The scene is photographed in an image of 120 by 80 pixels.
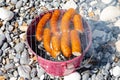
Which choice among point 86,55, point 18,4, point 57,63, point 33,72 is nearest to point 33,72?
point 33,72

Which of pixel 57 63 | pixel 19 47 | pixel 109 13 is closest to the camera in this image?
pixel 57 63

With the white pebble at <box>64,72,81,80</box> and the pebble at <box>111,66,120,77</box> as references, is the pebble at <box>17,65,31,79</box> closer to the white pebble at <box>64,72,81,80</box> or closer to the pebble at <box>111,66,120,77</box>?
the white pebble at <box>64,72,81,80</box>

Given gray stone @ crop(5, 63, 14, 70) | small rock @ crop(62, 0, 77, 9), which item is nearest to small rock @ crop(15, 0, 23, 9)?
small rock @ crop(62, 0, 77, 9)

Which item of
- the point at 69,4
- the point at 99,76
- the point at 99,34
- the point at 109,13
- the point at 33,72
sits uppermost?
the point at 69,4

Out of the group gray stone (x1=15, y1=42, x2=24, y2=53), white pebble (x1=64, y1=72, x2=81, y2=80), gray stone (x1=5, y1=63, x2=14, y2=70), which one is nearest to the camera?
white pebble (x1=64, y1=72, x2=81, y2=80)

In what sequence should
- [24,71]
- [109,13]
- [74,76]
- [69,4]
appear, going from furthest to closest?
1. [69,4]
2. [109,13]
3. [24,71]
4. [74,76]

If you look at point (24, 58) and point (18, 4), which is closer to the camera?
point (24, 58)

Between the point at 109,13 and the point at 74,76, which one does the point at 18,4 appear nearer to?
the point at 109,13

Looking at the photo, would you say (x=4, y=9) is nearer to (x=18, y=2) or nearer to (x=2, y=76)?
(x=18, y=2)

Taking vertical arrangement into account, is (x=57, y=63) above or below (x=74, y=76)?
above
